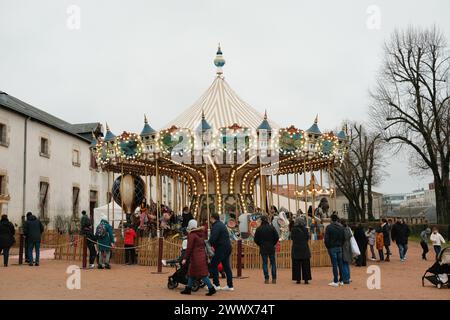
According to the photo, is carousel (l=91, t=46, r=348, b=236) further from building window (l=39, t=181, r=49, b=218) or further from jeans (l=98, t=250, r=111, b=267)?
building window (l=39, t=181, r=49, b=218)

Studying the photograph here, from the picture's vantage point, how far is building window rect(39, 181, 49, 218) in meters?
30.2

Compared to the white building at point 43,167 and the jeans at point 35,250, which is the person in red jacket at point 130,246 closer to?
the jeans at point 35,250

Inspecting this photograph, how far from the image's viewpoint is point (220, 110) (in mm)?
18172

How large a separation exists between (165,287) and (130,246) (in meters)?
5.28

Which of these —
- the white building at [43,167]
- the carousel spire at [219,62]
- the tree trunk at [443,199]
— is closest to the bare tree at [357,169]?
the tree trunk at [443,199]

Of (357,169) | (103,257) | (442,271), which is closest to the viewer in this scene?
(442,271)

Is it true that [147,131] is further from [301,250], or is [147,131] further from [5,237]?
[301,250]

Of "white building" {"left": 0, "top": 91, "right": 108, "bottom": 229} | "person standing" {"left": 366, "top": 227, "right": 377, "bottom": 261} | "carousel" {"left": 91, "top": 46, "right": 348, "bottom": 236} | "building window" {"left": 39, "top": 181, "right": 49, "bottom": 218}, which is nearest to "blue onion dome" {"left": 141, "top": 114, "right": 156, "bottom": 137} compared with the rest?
"carousel" {"left": 91, "top": 46, "right": 348, "bottom": 236}

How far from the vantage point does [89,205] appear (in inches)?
1442

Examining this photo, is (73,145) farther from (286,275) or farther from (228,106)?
(286,275)

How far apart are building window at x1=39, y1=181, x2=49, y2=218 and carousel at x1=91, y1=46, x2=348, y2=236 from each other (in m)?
10.9

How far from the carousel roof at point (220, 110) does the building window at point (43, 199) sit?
15.0 meters

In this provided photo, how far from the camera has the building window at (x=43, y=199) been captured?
30.2m

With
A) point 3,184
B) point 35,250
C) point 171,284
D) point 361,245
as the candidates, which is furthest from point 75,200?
point 171,284
